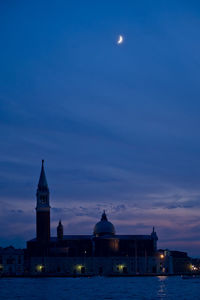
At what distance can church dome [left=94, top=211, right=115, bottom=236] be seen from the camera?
463 feet

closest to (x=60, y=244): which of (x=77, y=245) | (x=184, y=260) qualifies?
(x=77, y=245)

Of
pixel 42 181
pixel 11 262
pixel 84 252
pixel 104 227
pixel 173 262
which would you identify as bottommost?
pixel 173 262

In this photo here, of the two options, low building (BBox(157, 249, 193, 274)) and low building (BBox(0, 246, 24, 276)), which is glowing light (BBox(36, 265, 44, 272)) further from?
low building (BBox(157, 249, 193, 274))

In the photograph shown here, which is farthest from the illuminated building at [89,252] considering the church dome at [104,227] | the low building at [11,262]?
the low building at [11,262]

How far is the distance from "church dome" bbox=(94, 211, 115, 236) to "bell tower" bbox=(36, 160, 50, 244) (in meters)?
14.3

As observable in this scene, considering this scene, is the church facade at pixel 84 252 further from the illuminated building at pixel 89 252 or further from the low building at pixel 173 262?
the low building at pixel 173 262

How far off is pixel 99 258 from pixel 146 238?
12.4 m

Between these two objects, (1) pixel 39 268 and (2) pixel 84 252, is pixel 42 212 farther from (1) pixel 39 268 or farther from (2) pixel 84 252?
(2) pixel 84 252

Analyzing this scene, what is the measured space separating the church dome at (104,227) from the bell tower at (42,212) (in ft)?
46.9

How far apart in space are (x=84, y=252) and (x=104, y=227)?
8498mm

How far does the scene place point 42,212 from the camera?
429 feet

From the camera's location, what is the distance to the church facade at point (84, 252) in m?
132

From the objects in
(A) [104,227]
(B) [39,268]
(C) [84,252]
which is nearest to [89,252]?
(C) [84,252]

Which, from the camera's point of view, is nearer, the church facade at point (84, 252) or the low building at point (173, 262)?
the church facade at point (84, 252)
